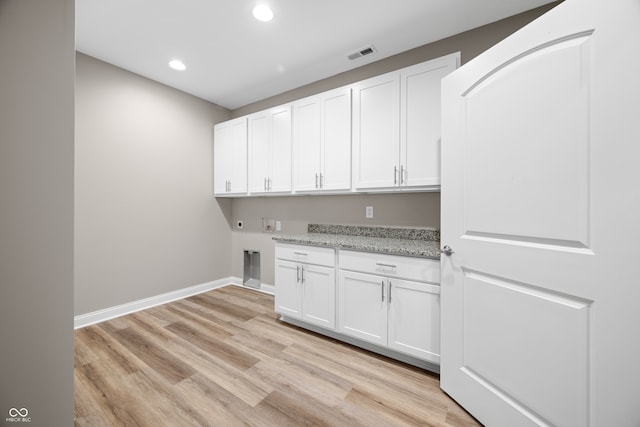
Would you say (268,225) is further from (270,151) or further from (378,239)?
(378,239)

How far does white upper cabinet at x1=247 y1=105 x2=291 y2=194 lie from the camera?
287cm

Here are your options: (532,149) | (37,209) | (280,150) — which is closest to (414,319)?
(532,149)

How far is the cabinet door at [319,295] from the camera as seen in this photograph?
220 centimetres

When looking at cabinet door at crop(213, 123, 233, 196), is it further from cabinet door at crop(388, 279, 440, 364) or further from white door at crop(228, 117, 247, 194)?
cabinet door at crop(388, 279, 440, 364)

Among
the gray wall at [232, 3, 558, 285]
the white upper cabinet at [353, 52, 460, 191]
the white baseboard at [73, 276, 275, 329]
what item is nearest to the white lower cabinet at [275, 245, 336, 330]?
the gray wall at [232, 3, 558, 285]

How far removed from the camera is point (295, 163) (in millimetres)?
2791

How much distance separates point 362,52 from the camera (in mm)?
2436

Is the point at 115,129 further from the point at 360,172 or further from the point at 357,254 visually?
the point at 357,254

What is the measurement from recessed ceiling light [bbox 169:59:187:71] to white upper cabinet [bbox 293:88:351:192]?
4.24 feet

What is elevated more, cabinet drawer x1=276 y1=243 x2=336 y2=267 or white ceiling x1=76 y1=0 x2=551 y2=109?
white ceiling x1=76 y1=0 x2=551 y2=109

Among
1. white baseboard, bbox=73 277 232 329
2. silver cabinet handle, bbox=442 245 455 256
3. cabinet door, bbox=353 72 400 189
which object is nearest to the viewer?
silver cabinet handle, bbox=442 245 455 256

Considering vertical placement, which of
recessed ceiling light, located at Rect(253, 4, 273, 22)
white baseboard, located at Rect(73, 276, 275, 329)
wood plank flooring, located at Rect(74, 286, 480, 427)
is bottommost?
wood plank flooring, located at Rect(74, 286, 480, 427)

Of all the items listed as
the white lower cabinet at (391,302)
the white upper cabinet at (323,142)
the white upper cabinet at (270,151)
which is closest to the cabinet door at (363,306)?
the white lower cabinet at (391,302)

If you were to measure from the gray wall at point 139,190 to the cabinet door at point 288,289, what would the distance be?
1591 mm
